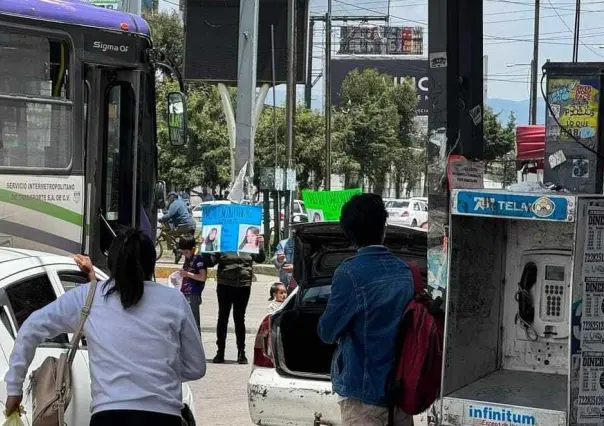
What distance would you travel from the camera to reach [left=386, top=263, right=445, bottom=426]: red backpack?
4746 mm

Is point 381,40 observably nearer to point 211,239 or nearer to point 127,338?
point 211,239

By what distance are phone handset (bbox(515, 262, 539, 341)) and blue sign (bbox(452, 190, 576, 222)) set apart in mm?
881

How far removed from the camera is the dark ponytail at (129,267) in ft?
14.7

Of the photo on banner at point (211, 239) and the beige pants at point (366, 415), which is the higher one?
the photo on banner at point (211, 239)

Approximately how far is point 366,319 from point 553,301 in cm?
158

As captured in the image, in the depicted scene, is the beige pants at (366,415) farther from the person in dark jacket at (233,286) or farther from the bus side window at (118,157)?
the person in dark jacket at (233,286)

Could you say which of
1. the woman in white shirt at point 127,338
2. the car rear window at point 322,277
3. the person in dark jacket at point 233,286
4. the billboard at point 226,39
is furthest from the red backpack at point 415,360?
the billboard at point 226,39

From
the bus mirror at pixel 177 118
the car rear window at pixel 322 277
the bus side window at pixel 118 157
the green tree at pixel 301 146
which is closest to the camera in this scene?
the car rear window at pixel 322 277

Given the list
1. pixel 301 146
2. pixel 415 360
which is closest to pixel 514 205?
pixel 415 360

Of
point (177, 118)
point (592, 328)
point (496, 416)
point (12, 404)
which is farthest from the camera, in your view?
point (177, 118)

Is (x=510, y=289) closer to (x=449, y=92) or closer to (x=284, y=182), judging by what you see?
(x=449, y=92)

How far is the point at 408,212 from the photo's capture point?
44906 millimetres

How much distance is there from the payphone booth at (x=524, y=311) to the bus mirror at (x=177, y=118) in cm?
612

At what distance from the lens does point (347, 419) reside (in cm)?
487
